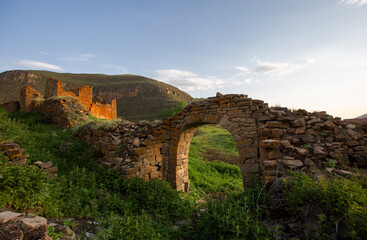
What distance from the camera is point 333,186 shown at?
8.73ft

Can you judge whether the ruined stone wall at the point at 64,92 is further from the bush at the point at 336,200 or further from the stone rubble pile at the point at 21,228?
the bush at the point at 336,200

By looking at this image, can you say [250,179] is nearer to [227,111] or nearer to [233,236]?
[227,111]

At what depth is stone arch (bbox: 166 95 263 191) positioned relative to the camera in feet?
16.4

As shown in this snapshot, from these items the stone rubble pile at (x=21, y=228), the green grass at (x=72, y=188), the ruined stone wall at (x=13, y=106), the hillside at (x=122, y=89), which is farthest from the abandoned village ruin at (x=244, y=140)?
the hillside at (x=122, y=89)

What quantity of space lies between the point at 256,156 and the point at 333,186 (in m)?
2.26

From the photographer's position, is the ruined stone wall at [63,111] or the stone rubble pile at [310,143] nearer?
the stone rubble pile at [310,143]

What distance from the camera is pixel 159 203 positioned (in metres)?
4.93

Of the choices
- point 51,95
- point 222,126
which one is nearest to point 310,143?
point 222,126

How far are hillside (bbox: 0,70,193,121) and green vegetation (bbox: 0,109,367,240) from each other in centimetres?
3318

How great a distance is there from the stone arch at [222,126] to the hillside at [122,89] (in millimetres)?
32072

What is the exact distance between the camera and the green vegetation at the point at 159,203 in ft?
8.45

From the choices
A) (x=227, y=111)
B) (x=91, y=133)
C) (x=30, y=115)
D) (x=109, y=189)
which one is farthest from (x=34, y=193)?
(x=30, y=115)

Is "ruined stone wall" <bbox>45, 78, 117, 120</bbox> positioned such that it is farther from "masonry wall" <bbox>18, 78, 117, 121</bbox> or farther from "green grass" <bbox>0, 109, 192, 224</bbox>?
"green grass" <bbox>0, 109, 192, 224</bbox>

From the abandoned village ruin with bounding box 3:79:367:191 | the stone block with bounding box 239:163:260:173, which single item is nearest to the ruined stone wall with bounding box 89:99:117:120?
the abandoned village ruin with bounding box 3:79:367:191
